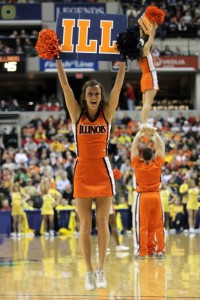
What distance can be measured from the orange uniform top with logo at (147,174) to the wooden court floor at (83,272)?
110cm

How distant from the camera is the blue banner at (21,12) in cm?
2919

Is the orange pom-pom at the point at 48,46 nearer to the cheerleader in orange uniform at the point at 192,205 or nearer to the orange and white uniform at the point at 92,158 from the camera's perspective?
the orange and white uniform at the point at 92,158

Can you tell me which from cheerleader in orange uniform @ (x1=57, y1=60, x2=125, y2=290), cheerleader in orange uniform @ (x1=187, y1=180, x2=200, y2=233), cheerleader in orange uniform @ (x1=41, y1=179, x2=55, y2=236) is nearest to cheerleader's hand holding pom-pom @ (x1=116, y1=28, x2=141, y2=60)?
cheerleader in orange uniform @ (x1=57, y1=60, x2=125, y2=290)

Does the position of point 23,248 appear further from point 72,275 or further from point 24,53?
point 24,53

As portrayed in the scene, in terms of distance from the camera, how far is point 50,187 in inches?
730

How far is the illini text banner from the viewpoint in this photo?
7566 mm

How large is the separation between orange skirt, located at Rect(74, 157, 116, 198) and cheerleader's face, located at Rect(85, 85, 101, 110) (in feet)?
1.74

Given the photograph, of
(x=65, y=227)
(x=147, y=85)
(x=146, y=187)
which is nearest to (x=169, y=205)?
(x=65, y=227)

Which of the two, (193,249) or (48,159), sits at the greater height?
(48,159)

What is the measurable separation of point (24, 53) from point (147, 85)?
1719 cm

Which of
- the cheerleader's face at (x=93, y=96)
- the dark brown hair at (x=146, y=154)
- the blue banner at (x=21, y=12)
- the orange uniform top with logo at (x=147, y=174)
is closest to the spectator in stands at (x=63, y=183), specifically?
the orange uniform top with logo at (x=147, y=174)

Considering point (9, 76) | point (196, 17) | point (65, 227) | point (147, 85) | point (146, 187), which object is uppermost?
point (196, 17)

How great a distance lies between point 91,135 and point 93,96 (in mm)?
371

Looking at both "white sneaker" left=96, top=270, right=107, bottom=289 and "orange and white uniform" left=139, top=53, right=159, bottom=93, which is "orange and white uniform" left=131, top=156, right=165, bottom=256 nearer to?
"orange and white uniform" left=139, top=53, right=159, bottom=93
